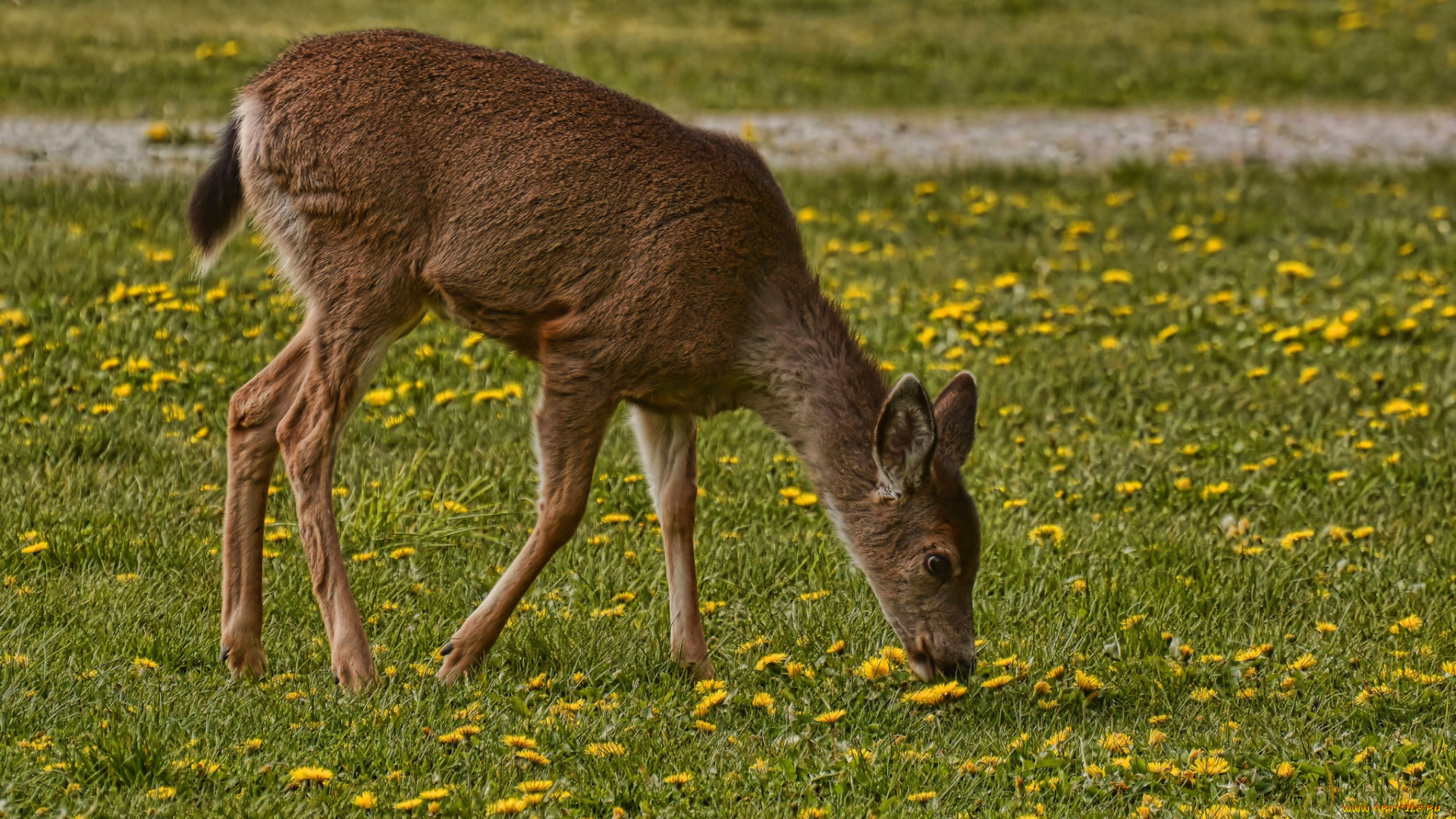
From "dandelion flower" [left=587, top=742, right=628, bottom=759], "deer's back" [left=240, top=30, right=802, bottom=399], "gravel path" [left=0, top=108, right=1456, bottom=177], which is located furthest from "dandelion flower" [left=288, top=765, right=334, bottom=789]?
"gravel path" [left=0, top=108, right=1456, bottom=177]

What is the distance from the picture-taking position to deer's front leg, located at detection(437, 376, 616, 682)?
486cm

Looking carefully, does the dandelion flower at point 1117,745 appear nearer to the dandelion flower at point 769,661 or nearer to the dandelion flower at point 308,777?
the dandelion flower at point 769,661

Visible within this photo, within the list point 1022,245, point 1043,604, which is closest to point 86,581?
point 1043,604

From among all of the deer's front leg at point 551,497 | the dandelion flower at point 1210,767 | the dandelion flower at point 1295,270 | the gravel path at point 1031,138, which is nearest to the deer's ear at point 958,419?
the deer's front leg at point 551,497

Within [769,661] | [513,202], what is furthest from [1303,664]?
[513,202]

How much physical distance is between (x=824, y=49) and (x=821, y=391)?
13036 millimetres

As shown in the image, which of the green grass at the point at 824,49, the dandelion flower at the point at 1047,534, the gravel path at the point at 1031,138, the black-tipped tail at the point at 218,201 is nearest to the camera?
the black-tipped tail at the point at 218,201

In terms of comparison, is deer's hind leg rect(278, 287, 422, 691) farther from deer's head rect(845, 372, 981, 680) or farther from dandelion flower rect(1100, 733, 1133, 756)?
dandelion flower rect(1100, 733, 1133, 756)

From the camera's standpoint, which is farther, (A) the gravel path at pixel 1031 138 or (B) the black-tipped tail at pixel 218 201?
(A) the gravel path at pixel 1031 138

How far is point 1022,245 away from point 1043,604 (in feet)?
16.5

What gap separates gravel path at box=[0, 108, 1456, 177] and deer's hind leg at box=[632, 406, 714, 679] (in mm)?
6349

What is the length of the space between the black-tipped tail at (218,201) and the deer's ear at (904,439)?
2199 mm

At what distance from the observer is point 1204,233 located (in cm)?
1058

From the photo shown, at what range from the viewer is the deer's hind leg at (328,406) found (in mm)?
4934
